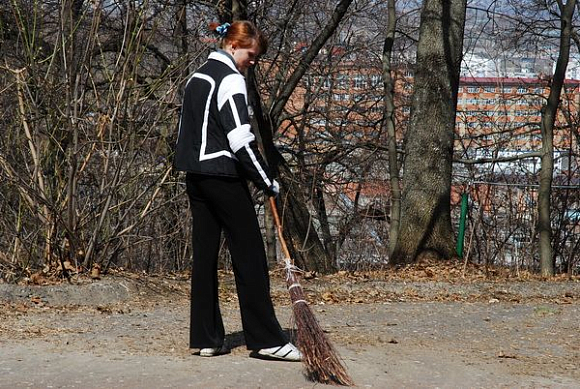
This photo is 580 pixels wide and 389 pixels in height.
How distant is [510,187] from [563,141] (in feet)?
11.4

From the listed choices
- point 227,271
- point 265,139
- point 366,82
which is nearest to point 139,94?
point 227,271

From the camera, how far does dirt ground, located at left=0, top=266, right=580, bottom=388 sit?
5512mm

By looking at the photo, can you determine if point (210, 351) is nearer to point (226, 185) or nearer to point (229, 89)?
point (226, 185)

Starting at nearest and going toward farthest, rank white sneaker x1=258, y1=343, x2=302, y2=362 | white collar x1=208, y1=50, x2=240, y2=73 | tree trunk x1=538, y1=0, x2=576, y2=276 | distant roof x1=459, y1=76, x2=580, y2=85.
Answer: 1. white collar x1=208, y1=50, x2=240, y2=73
2. white sneaker x1=258, y1=343, x2=302, y2=362
3. tree trunk x1=538, y1=0, x2=576, y2=276
4. distant roof x1=459, y1=76, x2=580, y2=85

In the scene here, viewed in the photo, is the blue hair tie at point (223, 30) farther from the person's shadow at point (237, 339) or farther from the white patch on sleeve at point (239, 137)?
the person's shadow at point (237, 339)

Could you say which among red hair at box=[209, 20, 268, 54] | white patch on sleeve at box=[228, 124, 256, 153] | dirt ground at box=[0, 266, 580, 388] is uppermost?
red hair at box=[209, 20, 268, 54]

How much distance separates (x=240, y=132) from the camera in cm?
549

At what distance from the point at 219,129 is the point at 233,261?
0.78m

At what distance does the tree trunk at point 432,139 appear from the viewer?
439 inches

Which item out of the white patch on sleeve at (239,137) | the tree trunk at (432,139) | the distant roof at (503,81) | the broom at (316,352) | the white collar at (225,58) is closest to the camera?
the broom at (316,352)

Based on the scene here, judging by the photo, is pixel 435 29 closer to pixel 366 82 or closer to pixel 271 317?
pixel 271 317

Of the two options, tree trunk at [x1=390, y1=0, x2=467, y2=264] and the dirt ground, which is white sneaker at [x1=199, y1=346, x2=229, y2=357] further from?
tree trunk at [x1=390, y1=0, x2=467, y2=264]

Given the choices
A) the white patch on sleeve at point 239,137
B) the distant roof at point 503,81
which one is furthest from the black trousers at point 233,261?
the distant roof at point 503,81

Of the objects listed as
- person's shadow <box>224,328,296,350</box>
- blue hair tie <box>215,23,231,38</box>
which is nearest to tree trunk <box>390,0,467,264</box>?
person's shadow <box>224,328,296,350</box>
